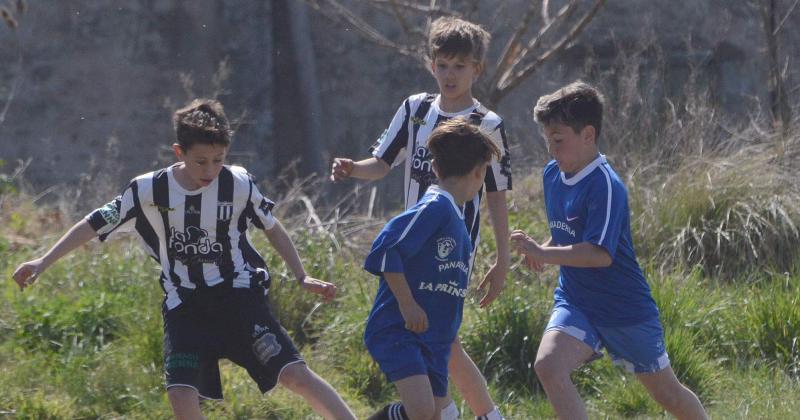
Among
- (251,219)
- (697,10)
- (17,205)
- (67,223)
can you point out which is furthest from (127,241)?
(697,10)

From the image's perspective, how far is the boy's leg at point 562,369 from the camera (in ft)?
14.0

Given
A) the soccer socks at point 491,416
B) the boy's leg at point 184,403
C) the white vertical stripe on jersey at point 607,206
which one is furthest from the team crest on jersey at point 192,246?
the white vertical stripe on jersey at point 607,206

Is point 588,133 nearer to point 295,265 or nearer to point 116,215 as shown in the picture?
point 295,265

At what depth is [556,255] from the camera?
165 inches

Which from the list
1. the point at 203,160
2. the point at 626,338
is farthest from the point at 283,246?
the point at 626,338

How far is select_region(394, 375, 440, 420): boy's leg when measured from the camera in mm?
3971

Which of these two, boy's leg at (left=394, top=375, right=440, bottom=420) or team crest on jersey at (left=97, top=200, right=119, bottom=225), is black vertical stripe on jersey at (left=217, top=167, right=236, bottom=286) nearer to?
team crest on jersey at (left=97, top=200, right=119, bottom=225)

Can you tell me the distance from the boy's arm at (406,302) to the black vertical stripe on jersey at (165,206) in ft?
3.36

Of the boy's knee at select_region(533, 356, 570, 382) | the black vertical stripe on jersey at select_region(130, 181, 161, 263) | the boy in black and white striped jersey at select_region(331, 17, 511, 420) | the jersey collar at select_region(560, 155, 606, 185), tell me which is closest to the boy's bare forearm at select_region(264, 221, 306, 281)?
the boy in black and white striped jersey at select_region(331, 17, 511, 420)

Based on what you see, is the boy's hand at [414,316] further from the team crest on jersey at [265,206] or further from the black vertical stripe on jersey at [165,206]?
the black vertical stripe on jersey at [165,206]

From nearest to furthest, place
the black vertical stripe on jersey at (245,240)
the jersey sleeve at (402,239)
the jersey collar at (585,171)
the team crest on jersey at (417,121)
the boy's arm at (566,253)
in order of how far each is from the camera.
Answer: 1. the jersey sleeve at (402,239)
2. the boy's arm at (566,253)
3. the jersey collar at (585,171)
4. the black vertical stripe on jersey at (245,240)
5. the team crest on jersey at (417,121)

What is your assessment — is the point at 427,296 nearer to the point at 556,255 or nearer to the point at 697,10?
the point at 556,255

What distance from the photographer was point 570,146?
14.5 ft

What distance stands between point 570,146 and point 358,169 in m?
0.98
